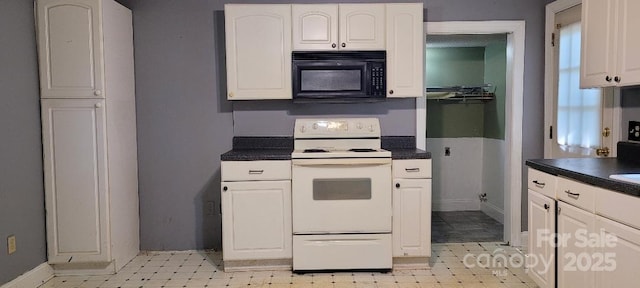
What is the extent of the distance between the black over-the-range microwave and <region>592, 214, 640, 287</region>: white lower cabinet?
70.3 inches

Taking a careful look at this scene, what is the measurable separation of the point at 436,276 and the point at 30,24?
3.26 m

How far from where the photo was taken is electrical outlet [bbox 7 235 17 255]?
2.76 meters

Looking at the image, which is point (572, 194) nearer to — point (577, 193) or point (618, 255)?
point (577, 193)

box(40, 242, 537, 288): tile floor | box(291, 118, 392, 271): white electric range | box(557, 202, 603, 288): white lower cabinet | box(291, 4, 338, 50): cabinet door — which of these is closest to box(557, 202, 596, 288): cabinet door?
box(557, 202, 603, 288): white lower cabinet

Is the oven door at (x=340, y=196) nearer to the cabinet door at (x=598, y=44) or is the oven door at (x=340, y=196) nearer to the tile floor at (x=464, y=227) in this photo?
the tile floor at (x=464, y=227)

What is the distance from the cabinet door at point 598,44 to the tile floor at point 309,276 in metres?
1.37

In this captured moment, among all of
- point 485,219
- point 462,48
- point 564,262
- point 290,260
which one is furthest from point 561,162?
point 462,48

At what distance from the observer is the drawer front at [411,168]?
316 cm

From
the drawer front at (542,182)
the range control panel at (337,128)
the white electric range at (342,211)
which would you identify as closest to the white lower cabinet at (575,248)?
the drawer front at (542,182)

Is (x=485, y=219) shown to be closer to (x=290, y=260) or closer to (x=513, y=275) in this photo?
(x=513, y=275)

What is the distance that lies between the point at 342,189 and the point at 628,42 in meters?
1.86

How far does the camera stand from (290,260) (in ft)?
10.7

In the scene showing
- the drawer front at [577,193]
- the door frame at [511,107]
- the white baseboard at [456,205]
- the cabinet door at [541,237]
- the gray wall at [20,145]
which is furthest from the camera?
the white baseboard at [456,205]

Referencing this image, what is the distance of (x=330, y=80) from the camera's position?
336 cm
